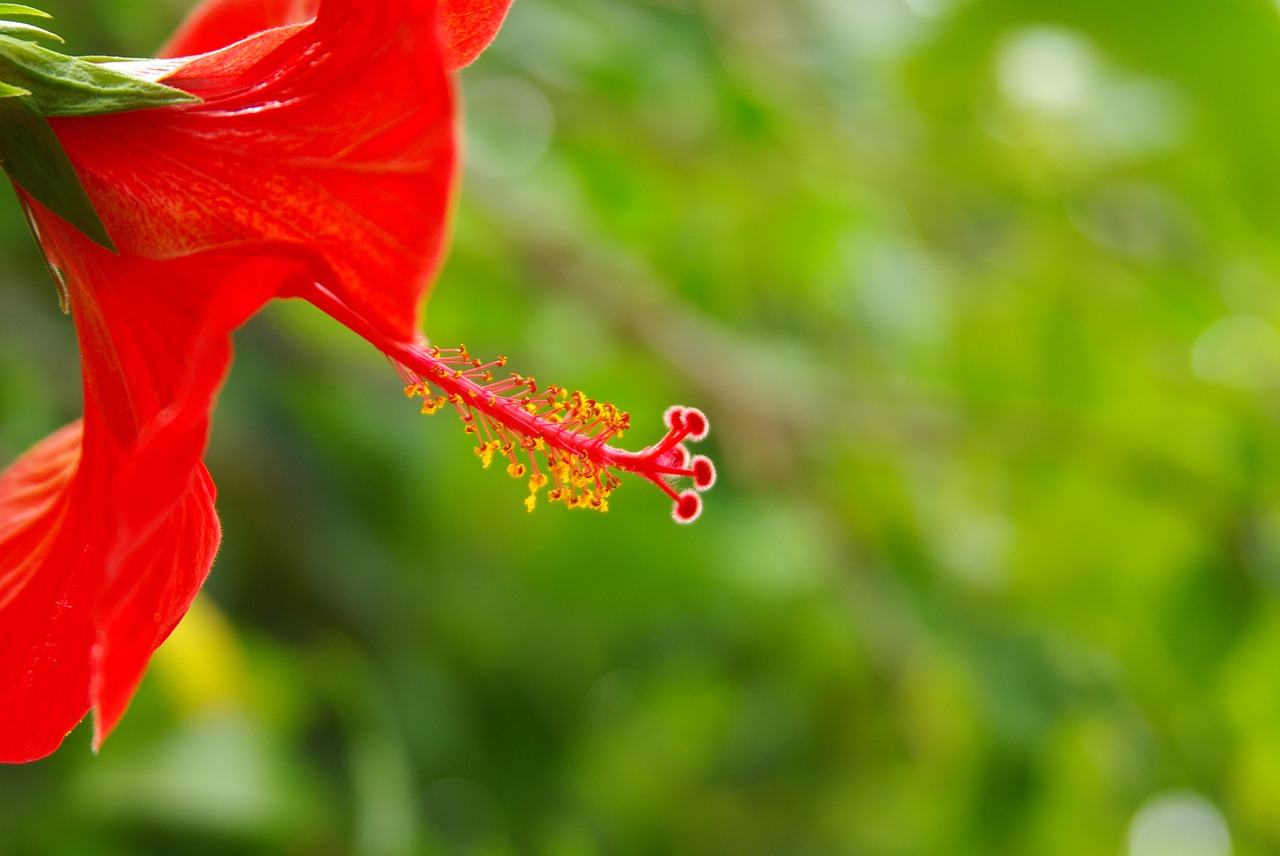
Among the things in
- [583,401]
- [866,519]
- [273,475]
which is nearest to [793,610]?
[866,519]

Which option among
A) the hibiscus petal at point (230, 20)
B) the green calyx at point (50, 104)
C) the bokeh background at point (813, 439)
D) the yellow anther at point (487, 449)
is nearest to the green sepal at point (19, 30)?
the green calyx at point (50, 104)

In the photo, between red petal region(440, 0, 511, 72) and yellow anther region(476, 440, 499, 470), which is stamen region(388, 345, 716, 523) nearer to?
yellow anther region(476, 440, 499, 470)

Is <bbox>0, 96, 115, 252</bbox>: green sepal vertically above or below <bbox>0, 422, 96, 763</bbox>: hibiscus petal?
above

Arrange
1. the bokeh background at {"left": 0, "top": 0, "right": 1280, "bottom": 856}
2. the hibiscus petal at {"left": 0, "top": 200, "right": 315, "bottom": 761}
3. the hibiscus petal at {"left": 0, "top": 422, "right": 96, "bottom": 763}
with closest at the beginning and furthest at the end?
the hibiscus petal at {"left": 0, "top": 200, "right": 315, "bottom": 761} → the hibiscus petal at {"left": 0, "top": 422, "right": 96, "bottom": 763} → the bokeh background at {"left": 0, "top": 0, "right": 1280, "bottom": 856}

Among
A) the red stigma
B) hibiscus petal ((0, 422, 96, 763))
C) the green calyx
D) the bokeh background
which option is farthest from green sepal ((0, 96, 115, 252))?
the bokeh background

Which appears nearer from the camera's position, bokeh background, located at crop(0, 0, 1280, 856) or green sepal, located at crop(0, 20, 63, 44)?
green sepal, located at crop(0, 20, 63, 44)

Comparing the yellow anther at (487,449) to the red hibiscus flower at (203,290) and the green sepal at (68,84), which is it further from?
the green sepal at (68,84)

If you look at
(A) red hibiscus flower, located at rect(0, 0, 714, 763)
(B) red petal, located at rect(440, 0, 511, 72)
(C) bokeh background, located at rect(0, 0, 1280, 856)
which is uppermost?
(B) red petal, located at rect(440, 0, 511, 72)

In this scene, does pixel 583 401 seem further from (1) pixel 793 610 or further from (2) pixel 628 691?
(2) pixel 628 691

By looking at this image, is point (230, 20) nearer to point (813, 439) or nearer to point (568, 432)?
point (568, 432)
